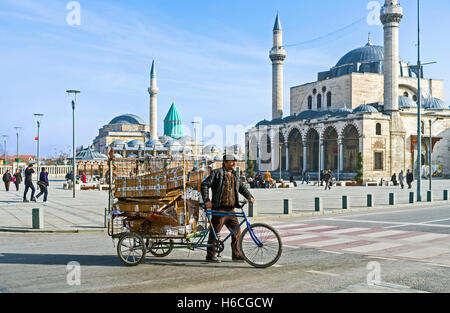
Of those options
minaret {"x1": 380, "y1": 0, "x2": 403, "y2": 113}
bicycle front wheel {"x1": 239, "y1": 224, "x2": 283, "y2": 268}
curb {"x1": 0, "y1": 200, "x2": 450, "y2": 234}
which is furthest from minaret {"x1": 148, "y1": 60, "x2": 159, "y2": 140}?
bicycle front wheel {"x1": 239, "y1": 224, "x2": 283, "y2": 268}

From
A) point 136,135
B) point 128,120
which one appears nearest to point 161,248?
point 136,135

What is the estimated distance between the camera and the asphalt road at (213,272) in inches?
236

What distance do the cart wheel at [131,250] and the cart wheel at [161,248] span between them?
277 millimetres

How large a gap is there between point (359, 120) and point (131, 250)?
174ft

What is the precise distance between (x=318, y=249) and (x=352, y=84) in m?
61.6

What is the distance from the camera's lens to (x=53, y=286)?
6.11 metres

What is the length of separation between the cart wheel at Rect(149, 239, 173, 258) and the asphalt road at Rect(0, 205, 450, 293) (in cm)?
13

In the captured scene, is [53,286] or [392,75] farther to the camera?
[392,75]

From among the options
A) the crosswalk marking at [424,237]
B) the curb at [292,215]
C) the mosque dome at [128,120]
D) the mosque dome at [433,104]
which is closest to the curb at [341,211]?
the curb at [292,215]

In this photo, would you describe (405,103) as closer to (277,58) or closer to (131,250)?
(277,58)

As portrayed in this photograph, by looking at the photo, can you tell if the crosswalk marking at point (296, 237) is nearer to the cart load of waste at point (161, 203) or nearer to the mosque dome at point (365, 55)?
the cart load of waste at point (161, 203)

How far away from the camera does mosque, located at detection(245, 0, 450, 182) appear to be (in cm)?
5660
